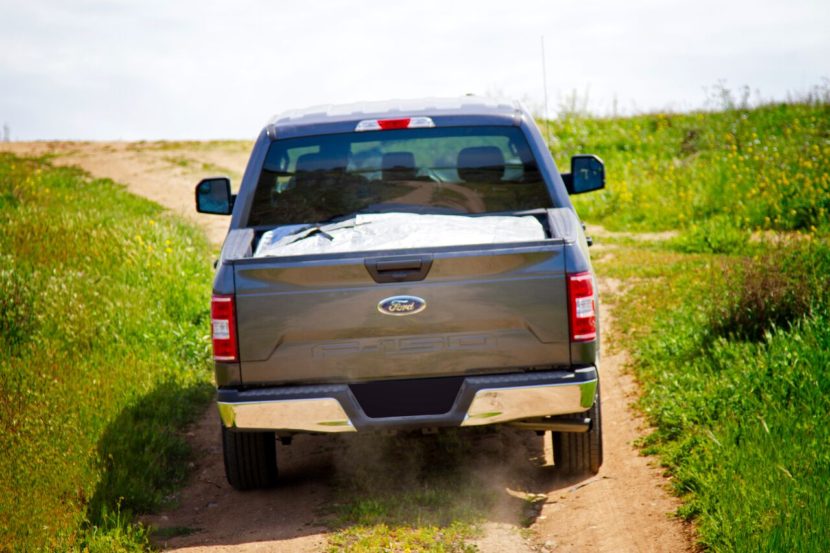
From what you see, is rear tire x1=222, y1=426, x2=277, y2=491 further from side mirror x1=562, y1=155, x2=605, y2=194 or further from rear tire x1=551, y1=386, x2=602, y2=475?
side mirror x1=562, y1=155, x2=605, y2=194

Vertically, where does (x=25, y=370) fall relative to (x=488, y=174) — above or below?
below

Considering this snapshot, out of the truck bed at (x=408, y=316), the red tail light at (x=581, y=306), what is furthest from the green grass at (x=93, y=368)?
the red tail light at (x=581, y=306)

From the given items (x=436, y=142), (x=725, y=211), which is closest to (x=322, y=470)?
(x=725, y=211)

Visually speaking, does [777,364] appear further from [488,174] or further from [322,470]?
[322,470]

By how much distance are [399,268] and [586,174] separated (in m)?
2.23

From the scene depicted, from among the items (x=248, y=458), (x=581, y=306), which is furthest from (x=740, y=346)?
(x=248, y=458)

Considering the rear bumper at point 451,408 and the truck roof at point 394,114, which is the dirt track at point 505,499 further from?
the truck roof at point 394,114

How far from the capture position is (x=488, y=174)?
594cm

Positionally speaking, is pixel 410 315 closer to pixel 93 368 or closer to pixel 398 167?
pixel 398 167

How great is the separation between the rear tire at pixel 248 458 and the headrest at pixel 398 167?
1.77 meters

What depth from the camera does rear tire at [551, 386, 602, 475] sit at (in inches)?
219

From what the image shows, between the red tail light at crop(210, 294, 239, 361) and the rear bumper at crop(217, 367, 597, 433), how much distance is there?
0.68 feet

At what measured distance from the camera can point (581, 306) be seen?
470cm

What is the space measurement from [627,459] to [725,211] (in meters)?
10.1
